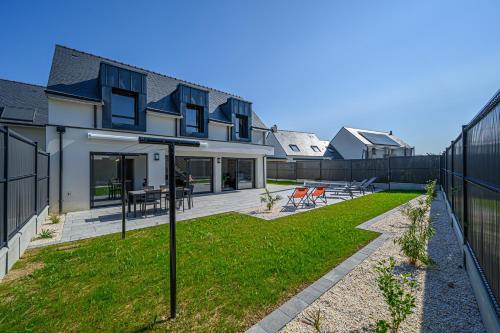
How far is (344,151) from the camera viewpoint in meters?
34.6

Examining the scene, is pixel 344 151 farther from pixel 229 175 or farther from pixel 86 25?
pixel 86 25

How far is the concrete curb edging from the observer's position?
8.27ft

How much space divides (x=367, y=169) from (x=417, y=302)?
58.9 feet

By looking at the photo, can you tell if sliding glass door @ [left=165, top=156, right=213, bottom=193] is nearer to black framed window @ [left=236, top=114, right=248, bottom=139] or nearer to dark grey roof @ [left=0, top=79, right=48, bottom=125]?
black framed window @ [left=236, top=114, right=248, bottom=139]

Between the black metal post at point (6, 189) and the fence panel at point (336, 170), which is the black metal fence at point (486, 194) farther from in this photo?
the fence panel at point (336, 170)

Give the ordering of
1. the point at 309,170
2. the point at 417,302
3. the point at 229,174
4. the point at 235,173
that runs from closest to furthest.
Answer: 1. the point at 417,302
2. the point at 235,173
3. the point at 229,174
4. the point at 309,170

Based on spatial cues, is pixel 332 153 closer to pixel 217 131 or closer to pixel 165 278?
pixel 217 131

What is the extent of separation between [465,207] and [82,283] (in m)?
6.97

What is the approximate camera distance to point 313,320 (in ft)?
8.59

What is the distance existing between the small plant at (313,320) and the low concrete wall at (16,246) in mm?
4844

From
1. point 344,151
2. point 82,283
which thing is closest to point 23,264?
point 82,283

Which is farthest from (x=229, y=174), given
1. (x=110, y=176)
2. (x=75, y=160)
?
(x=75, y=160)

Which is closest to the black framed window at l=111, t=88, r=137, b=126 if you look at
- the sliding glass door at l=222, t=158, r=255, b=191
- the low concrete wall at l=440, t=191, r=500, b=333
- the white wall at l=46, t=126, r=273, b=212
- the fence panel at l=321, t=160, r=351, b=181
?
the white wall at l=46, t=126, r=273, b=212

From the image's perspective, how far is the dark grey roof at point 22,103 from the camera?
36.0ft
